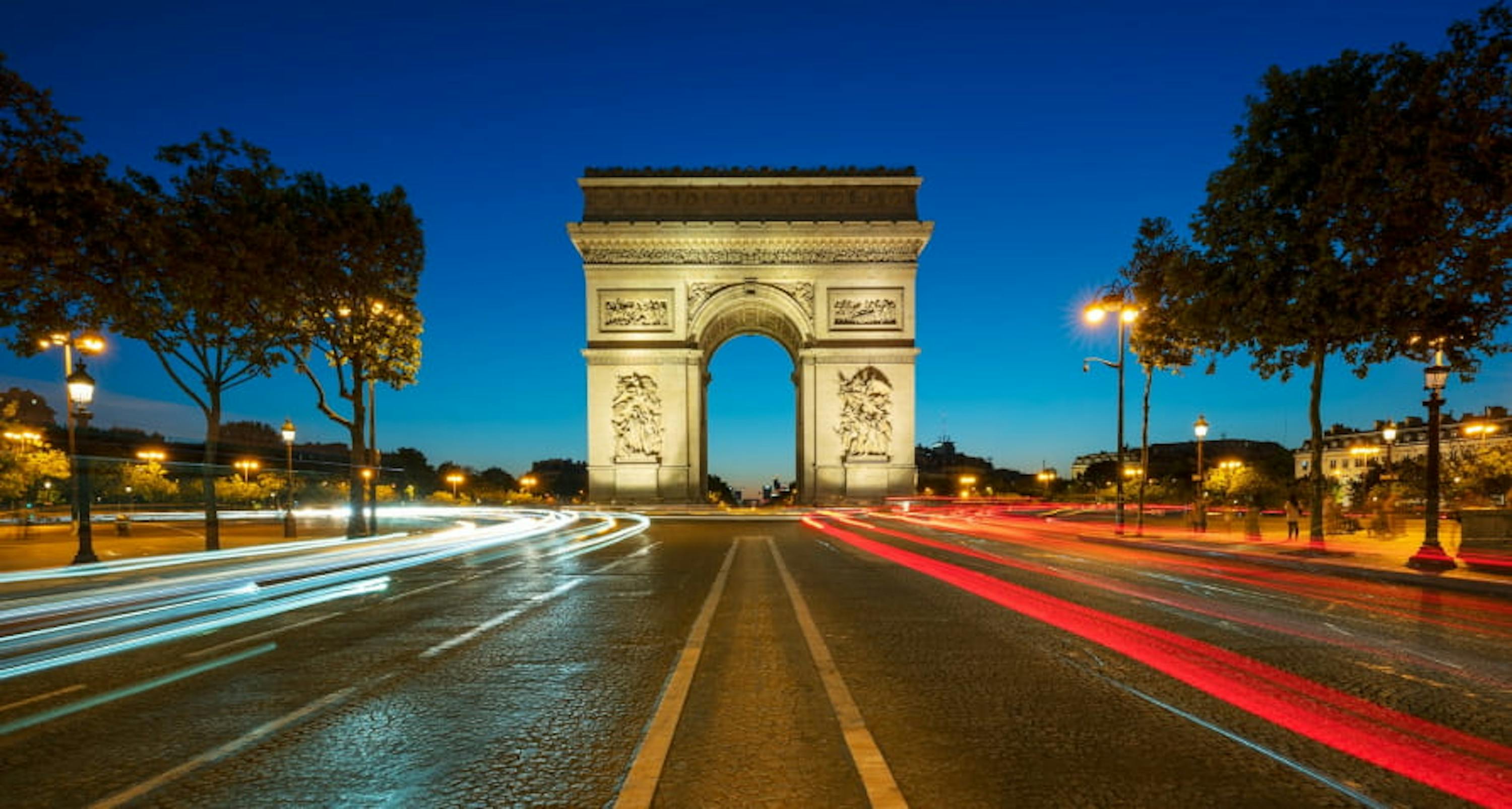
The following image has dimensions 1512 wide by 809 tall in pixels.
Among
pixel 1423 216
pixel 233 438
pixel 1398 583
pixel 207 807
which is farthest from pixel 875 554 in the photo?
pixel 233 438

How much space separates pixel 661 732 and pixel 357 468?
19.1 metres

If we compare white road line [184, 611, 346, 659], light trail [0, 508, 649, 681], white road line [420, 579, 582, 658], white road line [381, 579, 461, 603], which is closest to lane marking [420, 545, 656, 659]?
white road line [420, 579, 582, 658]

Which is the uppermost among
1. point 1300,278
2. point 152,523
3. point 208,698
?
point 1300,278

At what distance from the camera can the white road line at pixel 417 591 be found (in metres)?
9.73

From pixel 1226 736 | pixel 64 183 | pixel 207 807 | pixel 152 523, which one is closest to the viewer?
pixel 207 807

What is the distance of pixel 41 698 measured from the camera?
5.28 m

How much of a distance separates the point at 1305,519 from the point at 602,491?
28.6m

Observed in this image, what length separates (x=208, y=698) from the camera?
518 centimetres

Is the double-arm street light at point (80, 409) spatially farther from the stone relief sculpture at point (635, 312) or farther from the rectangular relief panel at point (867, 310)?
the rectangular relief panel at point (867, 310)

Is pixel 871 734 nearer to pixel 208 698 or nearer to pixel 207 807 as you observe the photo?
pixel 207 807

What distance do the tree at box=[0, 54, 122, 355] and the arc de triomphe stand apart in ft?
93.8

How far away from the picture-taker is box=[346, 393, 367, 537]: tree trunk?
67.0 ft

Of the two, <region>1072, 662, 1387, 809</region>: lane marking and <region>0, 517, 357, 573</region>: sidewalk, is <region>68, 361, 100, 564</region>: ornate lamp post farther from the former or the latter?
<region>1072, 662, 1387, 809</region>: lane marking

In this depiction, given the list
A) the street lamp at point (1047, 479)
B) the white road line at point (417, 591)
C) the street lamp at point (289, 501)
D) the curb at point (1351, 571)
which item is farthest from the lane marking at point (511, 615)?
the street lamp at point (1047, 479)
